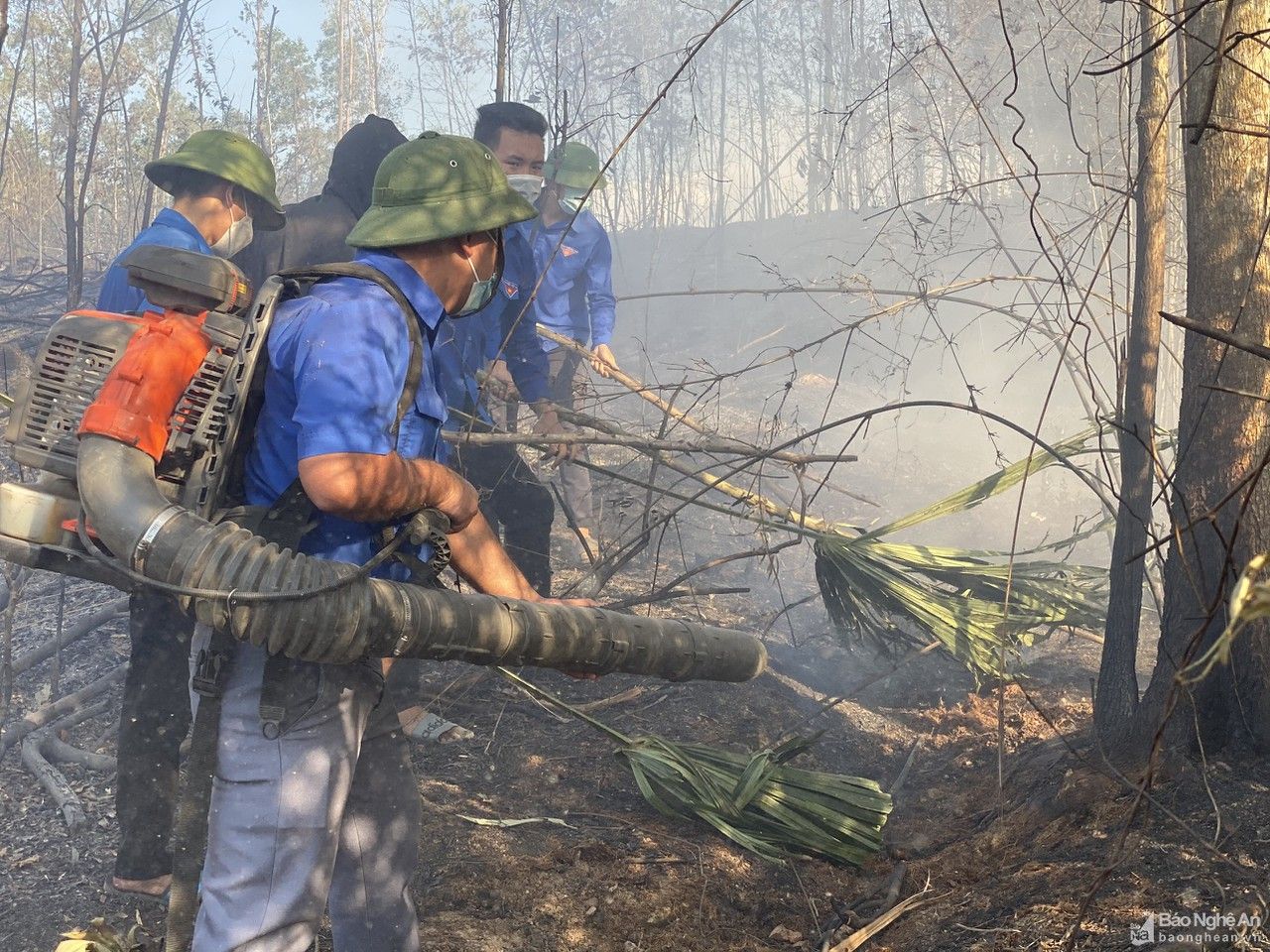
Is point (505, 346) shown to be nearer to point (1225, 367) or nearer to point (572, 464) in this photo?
point (572, 464)

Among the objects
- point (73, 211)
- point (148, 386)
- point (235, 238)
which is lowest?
point (148, 386)

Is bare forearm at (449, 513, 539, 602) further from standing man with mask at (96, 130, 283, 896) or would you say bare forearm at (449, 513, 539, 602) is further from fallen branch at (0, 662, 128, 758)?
fallen branch at (0, 662, 128, 758)

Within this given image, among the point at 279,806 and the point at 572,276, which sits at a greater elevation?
the point at 572,276

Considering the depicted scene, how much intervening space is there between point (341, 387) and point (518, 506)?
2.31 meters

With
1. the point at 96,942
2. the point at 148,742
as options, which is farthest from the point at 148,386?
the point at 148,742

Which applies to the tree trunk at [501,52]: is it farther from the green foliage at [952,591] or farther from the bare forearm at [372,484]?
the bare forearm at [372,484]

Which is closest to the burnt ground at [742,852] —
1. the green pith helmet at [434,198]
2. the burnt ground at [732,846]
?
the burnt ground at [732,846]

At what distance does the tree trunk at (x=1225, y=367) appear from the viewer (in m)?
2.33

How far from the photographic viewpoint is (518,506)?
13.1 ft

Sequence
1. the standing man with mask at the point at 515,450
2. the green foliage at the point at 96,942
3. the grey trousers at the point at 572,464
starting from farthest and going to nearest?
the grey trousers at the point at 572,464
the standing man with mask at the point at 515,450
the green foliage at the point at 96,942

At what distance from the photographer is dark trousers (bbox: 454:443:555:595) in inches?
156

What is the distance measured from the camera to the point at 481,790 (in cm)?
324

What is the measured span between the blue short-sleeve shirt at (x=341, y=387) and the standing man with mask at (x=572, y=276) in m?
3.03

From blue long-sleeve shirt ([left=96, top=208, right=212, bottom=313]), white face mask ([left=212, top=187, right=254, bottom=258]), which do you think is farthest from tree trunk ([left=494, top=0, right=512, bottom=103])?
blue long-sleeve shirt ([left=96, top=208, right=212, bottom=313])
